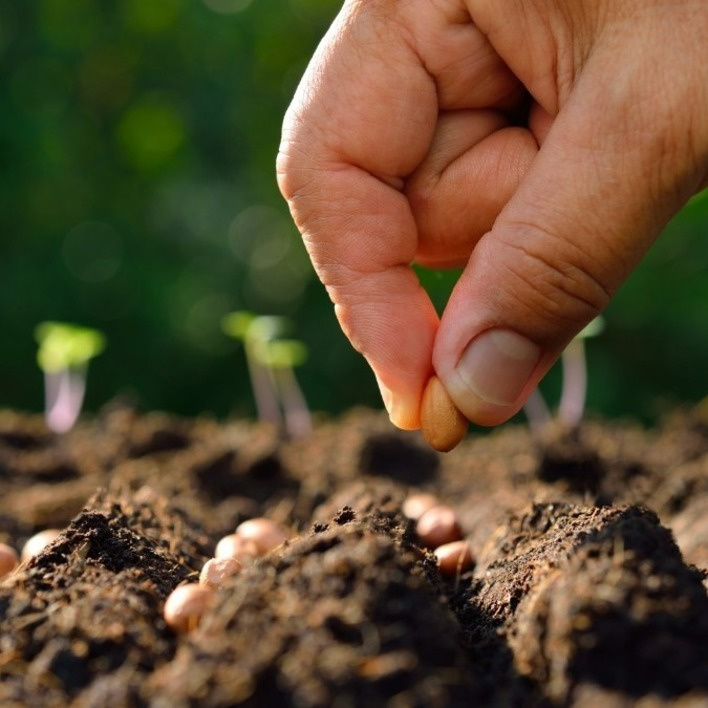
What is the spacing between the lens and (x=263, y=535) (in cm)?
164

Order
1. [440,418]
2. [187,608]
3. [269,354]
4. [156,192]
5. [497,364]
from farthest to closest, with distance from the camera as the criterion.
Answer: [156,192] → [269,354] → [440,418] → [497,364] → [187,608]

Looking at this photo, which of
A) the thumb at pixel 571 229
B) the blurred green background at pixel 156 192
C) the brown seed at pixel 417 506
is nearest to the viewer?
the thumb at pixel 571 229

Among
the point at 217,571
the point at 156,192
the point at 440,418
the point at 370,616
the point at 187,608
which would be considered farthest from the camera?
the point at 156,192

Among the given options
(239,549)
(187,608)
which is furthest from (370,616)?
(239,549)

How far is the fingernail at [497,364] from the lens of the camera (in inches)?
56.6

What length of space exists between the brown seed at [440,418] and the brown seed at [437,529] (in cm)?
22

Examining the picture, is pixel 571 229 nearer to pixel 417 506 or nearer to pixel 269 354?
pixel 417 506

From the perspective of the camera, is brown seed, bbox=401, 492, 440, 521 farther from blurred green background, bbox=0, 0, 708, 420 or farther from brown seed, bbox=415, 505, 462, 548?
blurred green background, bbox=0, 0, 708, 420

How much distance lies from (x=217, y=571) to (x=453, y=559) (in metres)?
0.44

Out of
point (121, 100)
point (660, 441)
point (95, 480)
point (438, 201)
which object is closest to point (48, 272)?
point (121, 100)

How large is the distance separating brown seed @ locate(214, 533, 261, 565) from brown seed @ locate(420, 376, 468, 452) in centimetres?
33

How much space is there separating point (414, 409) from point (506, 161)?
458 millimetres

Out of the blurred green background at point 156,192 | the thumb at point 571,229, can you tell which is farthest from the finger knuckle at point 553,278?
the blurred green background at point 156,192

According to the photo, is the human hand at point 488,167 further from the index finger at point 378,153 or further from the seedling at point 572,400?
the seedling at point 572,400
